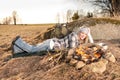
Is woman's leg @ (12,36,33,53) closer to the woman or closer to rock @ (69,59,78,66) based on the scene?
the woman

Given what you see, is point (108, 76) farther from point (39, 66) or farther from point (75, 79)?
point (39, 66)

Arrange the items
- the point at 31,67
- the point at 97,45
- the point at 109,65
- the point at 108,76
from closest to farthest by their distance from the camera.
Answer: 1. the point at 108,76
2. the point at 109,65
3. the point at 97,45
4. the point at 31,67

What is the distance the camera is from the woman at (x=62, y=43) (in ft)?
39.6

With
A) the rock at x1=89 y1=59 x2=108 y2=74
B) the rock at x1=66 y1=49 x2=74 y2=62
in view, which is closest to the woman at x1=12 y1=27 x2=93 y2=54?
the rock at x1=66 y1=49 x2=74 y2=62

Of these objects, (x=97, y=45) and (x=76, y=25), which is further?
(x=76, y=25)

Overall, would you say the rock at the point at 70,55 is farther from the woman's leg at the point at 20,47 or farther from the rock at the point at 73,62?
the woman's leg at the point at 20,47

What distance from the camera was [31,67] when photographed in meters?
11.2

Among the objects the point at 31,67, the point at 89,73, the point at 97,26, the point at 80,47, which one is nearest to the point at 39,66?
the point at 31,67

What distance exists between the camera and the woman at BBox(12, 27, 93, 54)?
475 inches

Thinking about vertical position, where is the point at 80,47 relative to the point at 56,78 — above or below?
above

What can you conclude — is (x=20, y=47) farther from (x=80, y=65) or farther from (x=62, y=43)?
(x=80, y=65)

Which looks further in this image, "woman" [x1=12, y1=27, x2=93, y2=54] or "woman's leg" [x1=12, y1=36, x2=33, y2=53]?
"woman's leg" [x1=12, y1=36, x2=33, y2=53]

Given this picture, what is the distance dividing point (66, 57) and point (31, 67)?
1437 mm

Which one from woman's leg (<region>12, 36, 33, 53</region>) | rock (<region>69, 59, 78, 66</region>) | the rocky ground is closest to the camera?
the rocky ground
